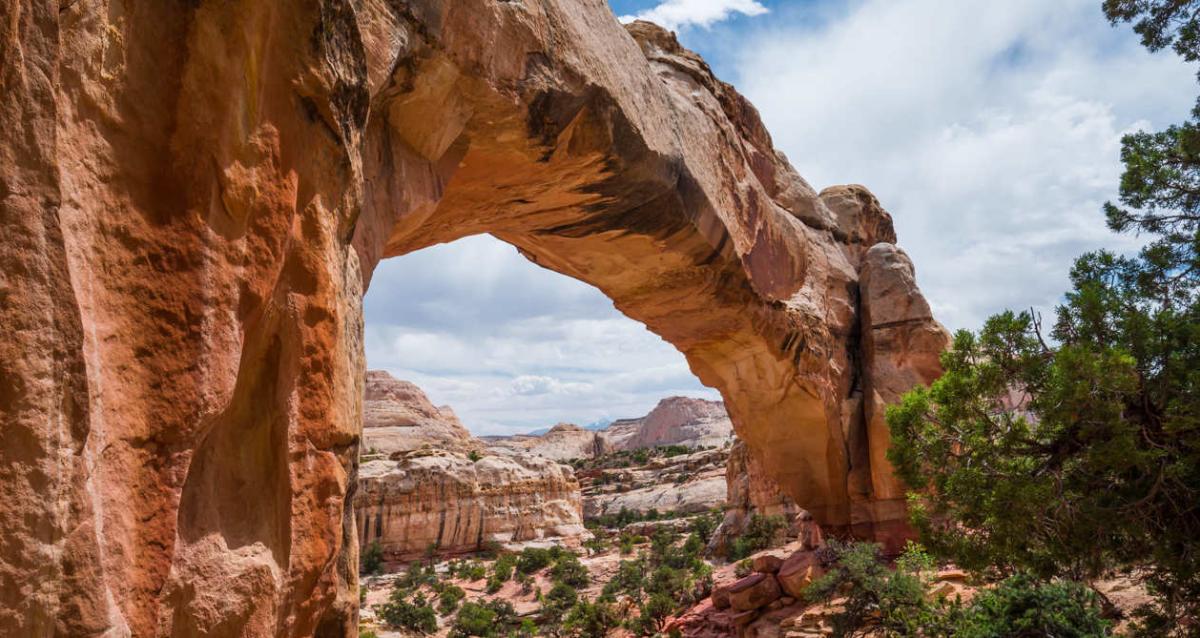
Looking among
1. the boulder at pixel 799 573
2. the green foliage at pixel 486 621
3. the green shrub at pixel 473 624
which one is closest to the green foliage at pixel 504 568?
the green foliage at pixel 486 621

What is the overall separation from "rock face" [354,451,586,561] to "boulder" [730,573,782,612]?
70.7 ft

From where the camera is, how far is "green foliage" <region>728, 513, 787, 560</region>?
23344mm

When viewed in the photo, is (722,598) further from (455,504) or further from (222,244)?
(455,504)

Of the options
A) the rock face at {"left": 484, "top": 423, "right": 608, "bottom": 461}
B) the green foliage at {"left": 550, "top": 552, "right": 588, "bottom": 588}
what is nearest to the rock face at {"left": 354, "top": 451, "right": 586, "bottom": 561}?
the green foliage at {"left": 550, "top": 552, "right": 588, "bottom": 588}

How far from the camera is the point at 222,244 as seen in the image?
3.55 metres

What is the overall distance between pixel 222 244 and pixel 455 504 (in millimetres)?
33825

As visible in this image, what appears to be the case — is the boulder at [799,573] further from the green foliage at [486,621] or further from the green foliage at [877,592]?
the green foliage at [486,621]

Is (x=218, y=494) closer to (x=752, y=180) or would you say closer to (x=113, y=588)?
(x=113, y=588)

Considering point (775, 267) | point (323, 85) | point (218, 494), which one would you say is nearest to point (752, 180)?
point (775, 267)

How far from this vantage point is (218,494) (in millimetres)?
3791

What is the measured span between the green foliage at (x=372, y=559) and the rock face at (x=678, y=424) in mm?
66676

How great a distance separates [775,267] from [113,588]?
1149cm

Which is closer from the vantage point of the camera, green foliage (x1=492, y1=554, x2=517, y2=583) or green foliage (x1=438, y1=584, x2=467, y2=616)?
green foliage (x1=438, y1=584, x2=467, y2=616)

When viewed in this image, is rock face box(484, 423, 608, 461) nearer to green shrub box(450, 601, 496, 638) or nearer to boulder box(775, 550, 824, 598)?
green shrub box(450, 601, 496, 638)
